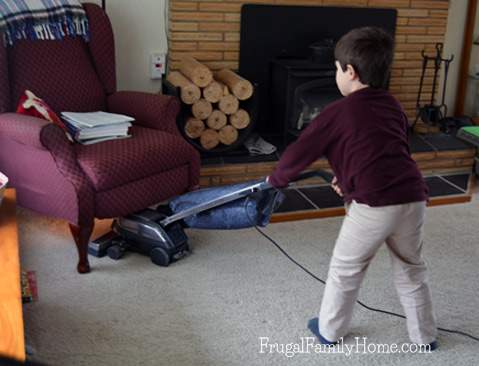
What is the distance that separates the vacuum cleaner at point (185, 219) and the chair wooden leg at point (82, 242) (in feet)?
0.45

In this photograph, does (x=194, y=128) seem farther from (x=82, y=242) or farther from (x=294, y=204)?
(x=82, y=242)

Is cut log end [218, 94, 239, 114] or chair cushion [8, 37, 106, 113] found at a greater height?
chair cushion [8, 37, 106, 113]

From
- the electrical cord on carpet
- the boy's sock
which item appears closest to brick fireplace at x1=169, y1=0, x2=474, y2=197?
the electrical cord on carpet

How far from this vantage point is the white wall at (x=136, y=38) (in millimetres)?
3525

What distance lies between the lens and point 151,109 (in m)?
3.05

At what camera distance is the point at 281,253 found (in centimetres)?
286

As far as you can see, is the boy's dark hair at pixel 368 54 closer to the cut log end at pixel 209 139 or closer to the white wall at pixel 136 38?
the cut log end at pixel 209 139

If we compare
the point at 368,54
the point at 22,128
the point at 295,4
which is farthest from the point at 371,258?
the point at 295,4

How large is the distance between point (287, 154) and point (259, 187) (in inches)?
9.2

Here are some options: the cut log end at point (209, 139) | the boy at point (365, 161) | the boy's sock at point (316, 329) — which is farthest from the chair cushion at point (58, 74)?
the boy's sock at point (316, 329)

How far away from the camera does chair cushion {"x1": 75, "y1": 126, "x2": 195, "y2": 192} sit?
101 inches

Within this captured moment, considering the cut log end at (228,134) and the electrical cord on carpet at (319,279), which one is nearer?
the electrical cord on carpet at (319,279)

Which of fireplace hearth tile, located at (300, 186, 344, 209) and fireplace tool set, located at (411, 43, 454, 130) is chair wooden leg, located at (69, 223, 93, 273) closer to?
fireplace hearth tile, located at (300, 186, 344, 209)

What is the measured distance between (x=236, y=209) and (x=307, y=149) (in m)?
0.51
